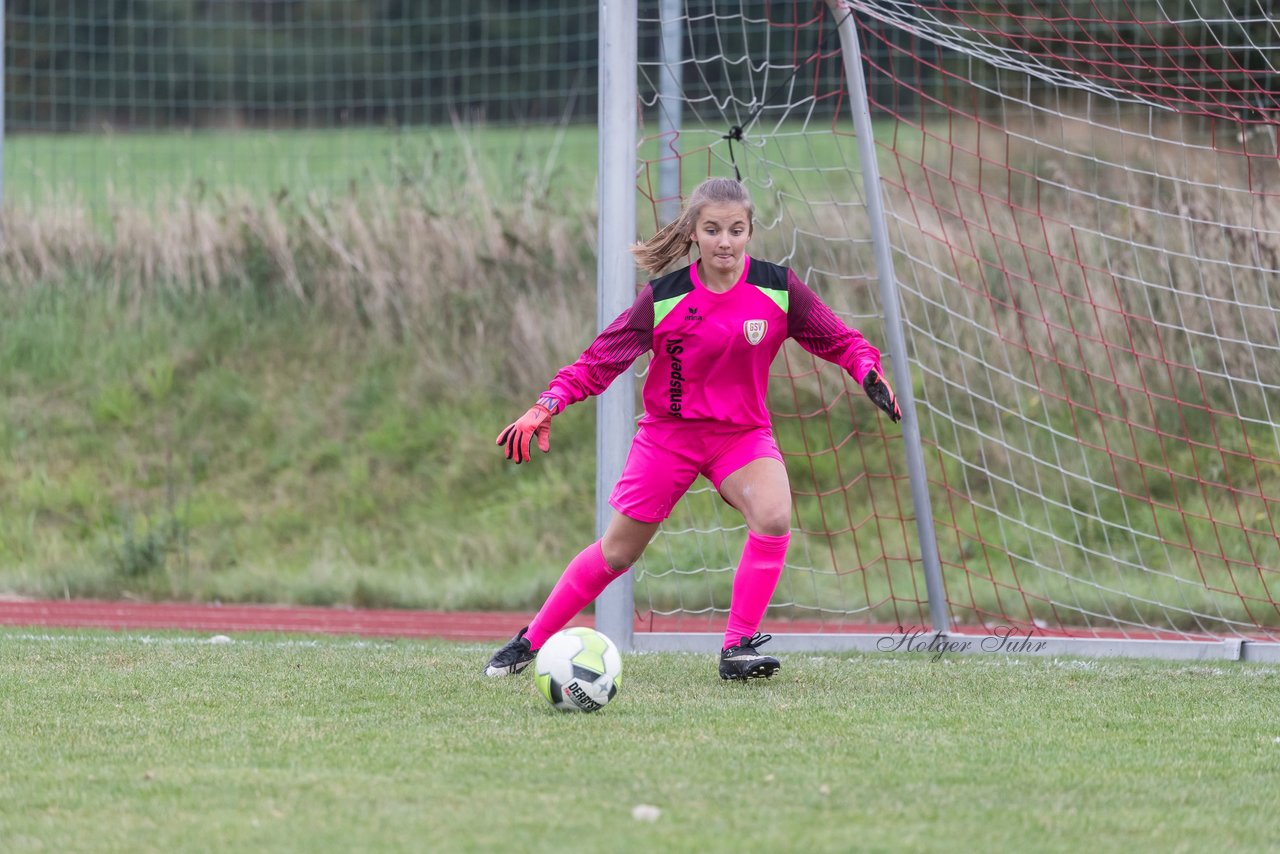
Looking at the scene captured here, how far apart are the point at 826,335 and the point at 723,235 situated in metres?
0.54

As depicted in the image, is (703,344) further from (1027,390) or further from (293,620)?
(1027,390)

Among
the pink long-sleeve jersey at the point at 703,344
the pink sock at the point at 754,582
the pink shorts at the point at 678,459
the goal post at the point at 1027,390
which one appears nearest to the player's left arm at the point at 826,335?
the pink long-sleeve jersey at the point at 703,344

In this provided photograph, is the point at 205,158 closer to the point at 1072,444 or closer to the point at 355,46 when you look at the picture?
the point at 355,46

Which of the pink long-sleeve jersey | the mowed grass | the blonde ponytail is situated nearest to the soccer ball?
the mowed grass

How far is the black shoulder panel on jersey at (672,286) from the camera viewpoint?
5.15 meters

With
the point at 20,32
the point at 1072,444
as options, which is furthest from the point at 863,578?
the point at 20,32

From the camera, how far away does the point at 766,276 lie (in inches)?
206

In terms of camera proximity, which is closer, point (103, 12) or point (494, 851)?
point (494, 851)

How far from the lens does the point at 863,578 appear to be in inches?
346

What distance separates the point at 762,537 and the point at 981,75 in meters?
10.4

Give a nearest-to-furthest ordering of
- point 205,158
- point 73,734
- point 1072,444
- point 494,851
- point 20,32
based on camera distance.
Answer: point 494,851 < point 73,734 < point 1072,444 < point 205,158 < point 20,32

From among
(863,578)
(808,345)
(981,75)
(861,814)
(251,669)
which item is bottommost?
(863,578)

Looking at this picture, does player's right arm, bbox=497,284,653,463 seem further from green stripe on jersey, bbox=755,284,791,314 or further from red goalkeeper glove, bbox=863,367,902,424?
red goalkeeper glove, bbox=863,367,902,424

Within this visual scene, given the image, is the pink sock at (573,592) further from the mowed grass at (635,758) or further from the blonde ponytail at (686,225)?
the blonde ponytail at (686,225)
